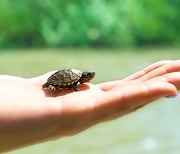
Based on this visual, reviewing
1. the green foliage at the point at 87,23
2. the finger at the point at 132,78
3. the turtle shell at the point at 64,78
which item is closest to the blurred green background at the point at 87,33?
the green foliage at the point at 87,23

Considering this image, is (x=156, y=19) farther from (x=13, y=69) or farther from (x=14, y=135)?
(x=14, y=135)

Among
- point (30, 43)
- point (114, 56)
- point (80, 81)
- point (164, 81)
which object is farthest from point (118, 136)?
point (30, 43)

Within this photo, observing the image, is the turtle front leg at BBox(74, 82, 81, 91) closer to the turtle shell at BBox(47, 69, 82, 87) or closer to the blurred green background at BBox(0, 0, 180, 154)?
the turtle shell at BBox(47, 69, 82, 87)

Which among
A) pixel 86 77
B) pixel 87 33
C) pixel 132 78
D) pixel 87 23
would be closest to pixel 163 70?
pixel 132 78

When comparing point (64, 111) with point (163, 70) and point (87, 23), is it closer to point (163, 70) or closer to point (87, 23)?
point (163, 70)

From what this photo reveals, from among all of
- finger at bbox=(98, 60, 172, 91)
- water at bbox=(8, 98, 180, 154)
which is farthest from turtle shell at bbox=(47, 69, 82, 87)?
water at bbox=(8, 98, 180, 154)

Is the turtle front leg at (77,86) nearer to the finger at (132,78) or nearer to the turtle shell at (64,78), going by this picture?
the turtle shell at (64,78)
